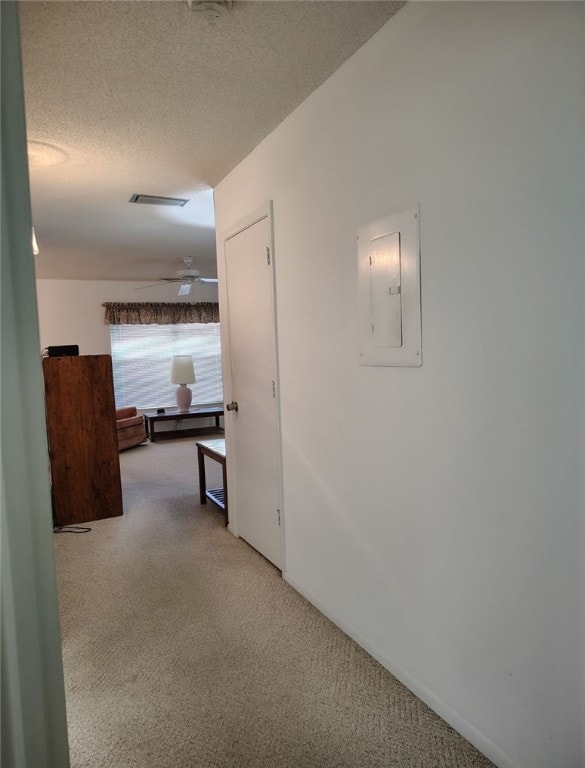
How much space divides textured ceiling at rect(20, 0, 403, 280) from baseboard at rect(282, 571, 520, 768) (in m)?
2.37

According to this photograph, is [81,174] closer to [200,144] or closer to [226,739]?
[200,144]

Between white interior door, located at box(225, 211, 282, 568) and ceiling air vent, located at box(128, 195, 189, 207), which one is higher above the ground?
ceiling air vent, located at box(128, 195, 189, 207)

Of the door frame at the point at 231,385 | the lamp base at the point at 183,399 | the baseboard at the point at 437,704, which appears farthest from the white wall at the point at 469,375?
the lamp base at the point at 183,399

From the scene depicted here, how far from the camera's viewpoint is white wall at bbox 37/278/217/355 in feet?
22.6

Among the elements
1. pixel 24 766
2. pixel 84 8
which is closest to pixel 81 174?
pixel 84 8

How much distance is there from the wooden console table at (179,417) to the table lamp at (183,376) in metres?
0.15

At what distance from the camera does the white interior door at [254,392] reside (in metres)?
2.78

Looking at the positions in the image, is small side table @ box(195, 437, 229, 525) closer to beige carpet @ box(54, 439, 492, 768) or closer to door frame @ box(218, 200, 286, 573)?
door frame @ box(218, 200, 286, 573)

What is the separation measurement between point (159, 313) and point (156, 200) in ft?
13.1

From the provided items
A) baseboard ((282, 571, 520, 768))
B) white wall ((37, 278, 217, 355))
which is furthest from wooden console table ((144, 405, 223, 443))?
baseboard ((282, 571, 520, 768))

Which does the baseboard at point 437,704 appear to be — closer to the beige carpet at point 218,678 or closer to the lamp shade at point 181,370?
the beige carpet at point 218,678

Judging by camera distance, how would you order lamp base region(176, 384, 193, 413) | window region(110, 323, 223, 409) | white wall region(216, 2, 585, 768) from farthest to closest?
window region(110, 323, 223, 409)
lamp base region(176, 384, 193, 413)
white wall region(216, 2, 585, 768)

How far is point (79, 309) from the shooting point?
23.2ft

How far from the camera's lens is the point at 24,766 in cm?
108
